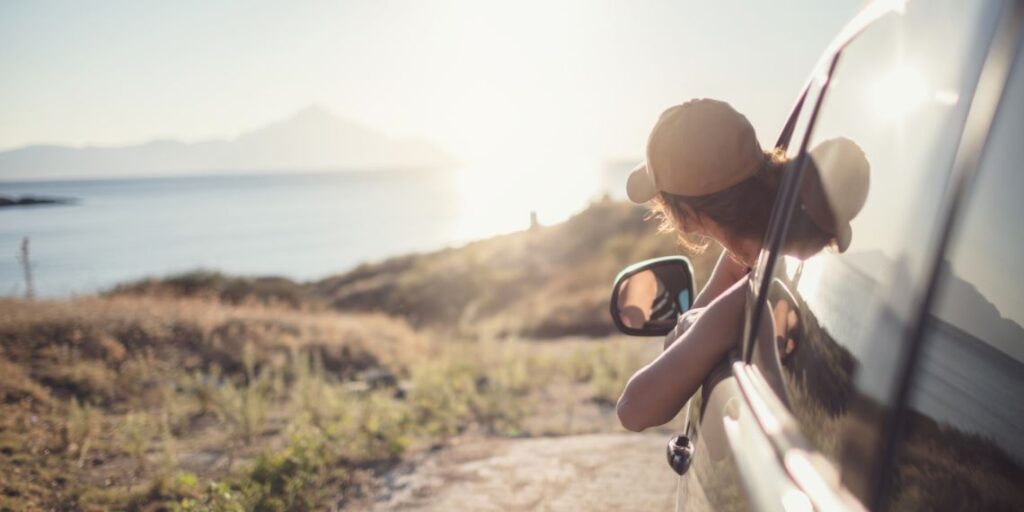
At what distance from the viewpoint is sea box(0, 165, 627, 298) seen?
5666 centimetres

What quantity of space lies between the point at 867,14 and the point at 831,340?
24.5 inches

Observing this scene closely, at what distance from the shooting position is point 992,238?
814mm

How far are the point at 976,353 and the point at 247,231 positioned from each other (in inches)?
3938

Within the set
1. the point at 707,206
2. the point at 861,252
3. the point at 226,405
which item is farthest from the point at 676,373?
the point at 226,405

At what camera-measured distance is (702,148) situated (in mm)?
1695

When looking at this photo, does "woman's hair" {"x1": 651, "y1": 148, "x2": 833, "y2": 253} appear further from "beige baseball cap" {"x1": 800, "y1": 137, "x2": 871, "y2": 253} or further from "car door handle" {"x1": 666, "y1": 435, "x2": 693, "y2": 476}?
"car door handle" {"x1": 666, "y1": 435, "x2": 693, "y2": 476}

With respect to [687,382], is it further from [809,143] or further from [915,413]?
[915,413]

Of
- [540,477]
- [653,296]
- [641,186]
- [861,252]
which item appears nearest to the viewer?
[861,252]

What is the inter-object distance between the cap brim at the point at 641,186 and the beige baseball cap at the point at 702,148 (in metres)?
0.10

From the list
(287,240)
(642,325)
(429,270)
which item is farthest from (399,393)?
(287,240)

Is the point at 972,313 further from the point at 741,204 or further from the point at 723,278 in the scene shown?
the point at 723,278

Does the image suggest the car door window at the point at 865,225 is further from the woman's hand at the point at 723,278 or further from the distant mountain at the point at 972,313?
the woman's hand at the point at 723,278

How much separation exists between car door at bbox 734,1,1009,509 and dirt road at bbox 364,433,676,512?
336 cm

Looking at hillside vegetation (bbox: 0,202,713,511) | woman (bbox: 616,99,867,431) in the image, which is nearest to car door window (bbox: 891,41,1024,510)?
woman (bbox: 616,99,867,431)
